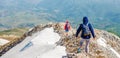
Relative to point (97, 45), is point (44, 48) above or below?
below

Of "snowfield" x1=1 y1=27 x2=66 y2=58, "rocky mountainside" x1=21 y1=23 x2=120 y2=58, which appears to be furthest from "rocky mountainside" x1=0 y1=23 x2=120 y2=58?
"snowfield" x1=1 y1=27 x2=66 y2=58

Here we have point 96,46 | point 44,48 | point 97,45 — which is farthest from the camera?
point 44,48

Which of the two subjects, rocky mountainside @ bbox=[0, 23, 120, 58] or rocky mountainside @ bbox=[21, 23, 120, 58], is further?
rocky mountainside @ bbox=[21, 23, 120, 58]

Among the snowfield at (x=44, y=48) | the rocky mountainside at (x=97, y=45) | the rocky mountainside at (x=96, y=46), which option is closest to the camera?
the rocky mountainside at (x=96, y=46)

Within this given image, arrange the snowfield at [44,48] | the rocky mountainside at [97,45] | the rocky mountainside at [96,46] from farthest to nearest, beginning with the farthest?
the snowfield at [44,48]
the rocky mountainside at [97,45]
the rocky mountainside at [96,46]

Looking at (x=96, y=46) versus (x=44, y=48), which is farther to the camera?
(x=44, y=48)

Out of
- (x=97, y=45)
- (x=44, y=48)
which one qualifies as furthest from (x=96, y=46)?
(x=44, y=48)

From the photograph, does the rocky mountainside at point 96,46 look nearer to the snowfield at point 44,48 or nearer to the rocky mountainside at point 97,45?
the rocky mountainside at point 97,45

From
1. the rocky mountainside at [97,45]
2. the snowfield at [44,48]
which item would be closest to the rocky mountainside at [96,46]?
the rocky mountainside at [97,45]

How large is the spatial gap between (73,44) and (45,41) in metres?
7.49

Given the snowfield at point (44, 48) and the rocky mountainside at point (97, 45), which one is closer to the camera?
the rocky mountainside at point (97, 45)

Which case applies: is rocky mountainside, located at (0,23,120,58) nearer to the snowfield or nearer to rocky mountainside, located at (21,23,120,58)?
rocky mountainside, located at (21,23,120,58)

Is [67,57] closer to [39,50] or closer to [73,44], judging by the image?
[73,44]

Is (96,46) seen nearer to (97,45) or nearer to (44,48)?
(97,45)
